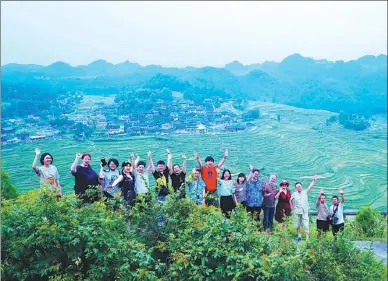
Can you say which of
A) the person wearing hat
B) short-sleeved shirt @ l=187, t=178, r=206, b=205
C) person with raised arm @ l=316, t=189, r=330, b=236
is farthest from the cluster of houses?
person with raised arm @ l=316, t=189, r=330, b=236

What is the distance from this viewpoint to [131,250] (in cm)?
438

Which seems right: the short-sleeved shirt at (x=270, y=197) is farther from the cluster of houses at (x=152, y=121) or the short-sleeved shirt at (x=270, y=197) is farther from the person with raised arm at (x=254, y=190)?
the cluster of houses at (x=152, y=121)

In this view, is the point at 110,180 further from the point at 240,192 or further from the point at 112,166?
the point at 240,192

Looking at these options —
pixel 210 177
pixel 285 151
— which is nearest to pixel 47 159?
pixel 210 177

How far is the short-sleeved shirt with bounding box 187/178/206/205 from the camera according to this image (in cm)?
571

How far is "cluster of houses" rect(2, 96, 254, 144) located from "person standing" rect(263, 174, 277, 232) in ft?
23.6

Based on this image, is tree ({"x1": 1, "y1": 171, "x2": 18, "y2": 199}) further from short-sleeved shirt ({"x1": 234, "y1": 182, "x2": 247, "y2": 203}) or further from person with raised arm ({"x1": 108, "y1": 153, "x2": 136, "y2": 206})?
short-sleeved shirt ({"x1": 234, "y1": 182, "x2": 247, "y2": 203})

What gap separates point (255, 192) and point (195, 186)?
3.31 feet

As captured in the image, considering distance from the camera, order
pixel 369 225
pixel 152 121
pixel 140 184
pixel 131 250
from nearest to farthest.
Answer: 1. pixel 131 250
2. pixel 140 184
3. pixel 369 225
4. pixel 152 121

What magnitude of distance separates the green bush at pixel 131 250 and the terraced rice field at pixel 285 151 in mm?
3876

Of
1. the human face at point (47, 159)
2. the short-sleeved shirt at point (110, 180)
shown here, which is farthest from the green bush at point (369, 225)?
the human face at point (47, 159)

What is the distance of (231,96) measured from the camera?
58.9 ft

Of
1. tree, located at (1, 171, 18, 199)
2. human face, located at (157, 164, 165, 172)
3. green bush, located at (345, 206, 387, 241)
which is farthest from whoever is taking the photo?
green bush, located at (345, 206, 387, 241)

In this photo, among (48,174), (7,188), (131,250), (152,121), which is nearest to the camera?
(131,250)
